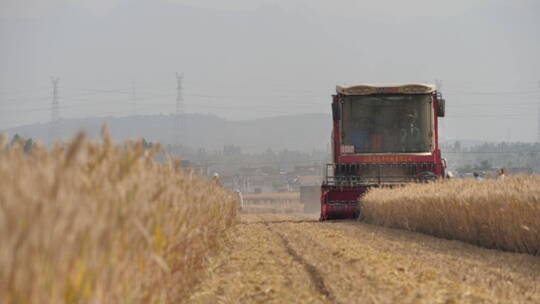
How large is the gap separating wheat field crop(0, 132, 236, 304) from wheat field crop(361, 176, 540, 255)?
→ 24.6 ft

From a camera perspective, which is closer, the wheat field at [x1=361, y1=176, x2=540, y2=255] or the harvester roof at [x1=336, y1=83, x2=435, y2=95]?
the wheat field at [x1=361, y1=176, x2=540, y2=255]

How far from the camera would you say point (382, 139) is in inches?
868

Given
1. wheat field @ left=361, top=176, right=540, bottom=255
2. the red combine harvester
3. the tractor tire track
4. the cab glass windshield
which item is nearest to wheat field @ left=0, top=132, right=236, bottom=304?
the tractor tire track

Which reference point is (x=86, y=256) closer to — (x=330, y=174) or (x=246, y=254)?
(x=246, y=254)

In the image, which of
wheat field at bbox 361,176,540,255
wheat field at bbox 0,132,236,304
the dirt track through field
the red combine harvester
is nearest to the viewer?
wheat field at bbox 0,132,236,304

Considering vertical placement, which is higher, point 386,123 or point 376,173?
point 386,123

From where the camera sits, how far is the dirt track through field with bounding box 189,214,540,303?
747cm

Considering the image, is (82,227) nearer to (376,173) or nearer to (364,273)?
(364,273)

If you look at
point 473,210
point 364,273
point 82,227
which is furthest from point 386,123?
point 82,227

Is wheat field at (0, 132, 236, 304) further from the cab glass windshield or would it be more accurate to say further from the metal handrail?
the cab glass windshield

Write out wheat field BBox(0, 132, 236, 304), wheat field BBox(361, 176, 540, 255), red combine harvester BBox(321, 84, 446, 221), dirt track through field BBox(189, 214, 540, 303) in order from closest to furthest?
wheat field BBox(0, 132, 236, 304) → dirt track through field BBox(189, 214, 540, 303) → wheat field BBox(361, 176, 540, 255) → red combine harvester BBox(321, 84, 446, 221)

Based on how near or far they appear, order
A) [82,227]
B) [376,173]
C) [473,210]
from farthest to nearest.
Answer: [376,173], [473,210], [82,227]

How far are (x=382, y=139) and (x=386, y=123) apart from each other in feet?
1.48

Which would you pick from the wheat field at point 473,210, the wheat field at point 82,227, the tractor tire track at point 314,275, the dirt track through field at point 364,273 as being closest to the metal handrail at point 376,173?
the wheat field at point 473,210
